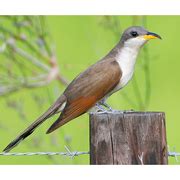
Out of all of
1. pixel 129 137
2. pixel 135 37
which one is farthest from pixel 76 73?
pixel 129 137

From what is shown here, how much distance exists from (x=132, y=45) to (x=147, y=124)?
1894mm

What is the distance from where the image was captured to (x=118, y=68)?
8461 millimetres

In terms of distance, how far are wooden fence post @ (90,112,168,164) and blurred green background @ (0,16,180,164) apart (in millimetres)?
3592

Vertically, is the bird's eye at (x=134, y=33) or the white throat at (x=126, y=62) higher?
the bird's eye at (x=134, y=33)

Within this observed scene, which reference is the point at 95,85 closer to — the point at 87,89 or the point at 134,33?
the point at 87,89

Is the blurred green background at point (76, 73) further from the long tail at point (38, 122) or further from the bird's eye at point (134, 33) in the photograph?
the long tail at point (38, 122)

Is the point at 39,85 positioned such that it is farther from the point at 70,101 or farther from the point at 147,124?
the point at 147,124

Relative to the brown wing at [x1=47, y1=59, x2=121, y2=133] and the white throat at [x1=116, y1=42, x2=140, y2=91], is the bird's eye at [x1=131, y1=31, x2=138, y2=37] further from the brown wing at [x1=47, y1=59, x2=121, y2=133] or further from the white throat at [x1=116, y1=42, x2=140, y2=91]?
the brown wing at [x1=47, y1=59, x2=121, y2=133]

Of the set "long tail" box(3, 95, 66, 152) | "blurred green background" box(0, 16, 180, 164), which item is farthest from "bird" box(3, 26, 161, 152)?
"blurred green background" box(0, 16, 180, 164)

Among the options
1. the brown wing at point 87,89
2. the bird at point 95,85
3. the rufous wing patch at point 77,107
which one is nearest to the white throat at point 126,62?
the bird at point 95,85

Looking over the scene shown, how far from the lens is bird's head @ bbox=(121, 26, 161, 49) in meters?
8.68

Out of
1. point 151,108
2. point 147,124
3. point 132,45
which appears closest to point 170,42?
point 151,108

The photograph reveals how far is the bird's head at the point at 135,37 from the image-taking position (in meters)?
8.68

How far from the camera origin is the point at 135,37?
8.75m
